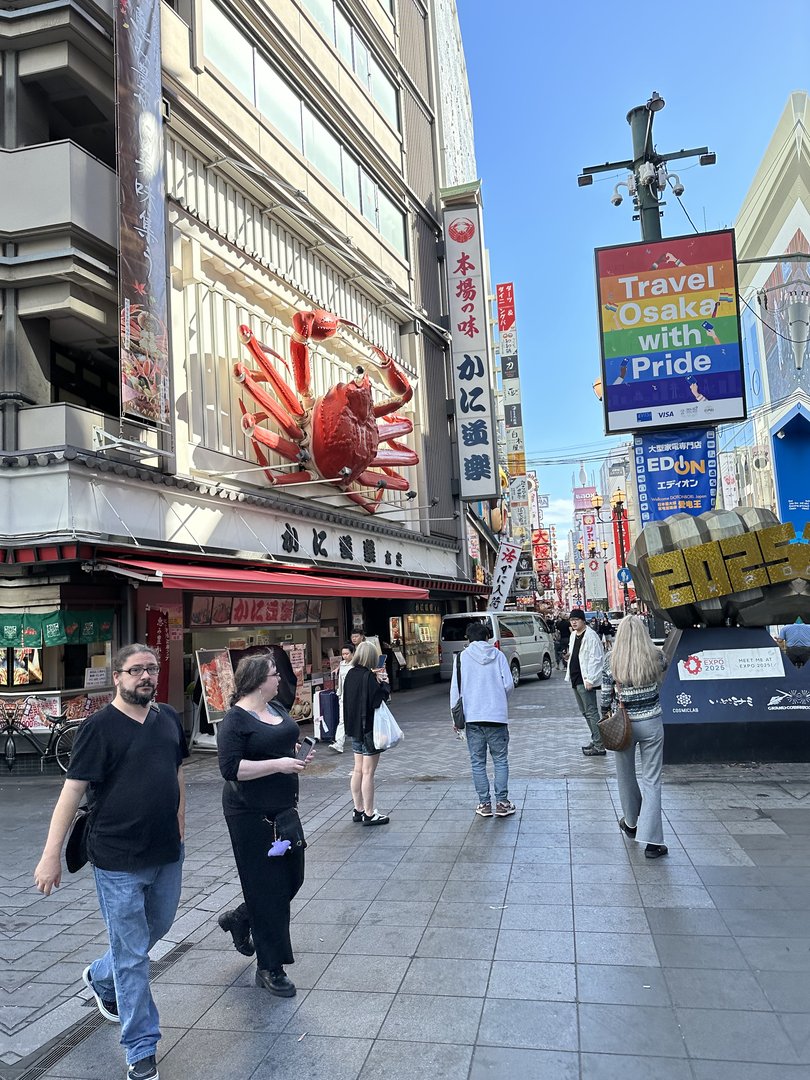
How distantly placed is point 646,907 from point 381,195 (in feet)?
71.7

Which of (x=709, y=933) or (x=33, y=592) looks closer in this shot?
(x=709, y=933)

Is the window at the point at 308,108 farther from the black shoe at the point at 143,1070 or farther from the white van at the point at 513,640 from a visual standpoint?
the black shoe at the point at 143,1070

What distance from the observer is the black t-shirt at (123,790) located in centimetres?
335

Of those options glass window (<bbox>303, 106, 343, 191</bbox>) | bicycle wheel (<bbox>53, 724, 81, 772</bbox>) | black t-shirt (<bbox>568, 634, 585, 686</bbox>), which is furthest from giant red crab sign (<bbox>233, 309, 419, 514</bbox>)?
bicycle wheel (<bbox>53, 724, 81, 772</bbox>)

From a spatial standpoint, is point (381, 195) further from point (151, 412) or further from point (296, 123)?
point (151, 412)

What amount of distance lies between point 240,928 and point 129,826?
1318 millimetres

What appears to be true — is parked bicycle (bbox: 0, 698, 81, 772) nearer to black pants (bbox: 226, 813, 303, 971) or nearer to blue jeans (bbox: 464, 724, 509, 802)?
blue jeans (bbox: 464, 724, 509, 802)

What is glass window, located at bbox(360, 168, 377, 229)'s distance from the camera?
21328mm

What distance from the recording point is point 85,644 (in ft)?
36.7

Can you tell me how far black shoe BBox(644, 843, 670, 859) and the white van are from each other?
575 inches

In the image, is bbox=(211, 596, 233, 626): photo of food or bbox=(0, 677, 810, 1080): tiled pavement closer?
bbox=(0, 677, 810, 1080): tiled pavement

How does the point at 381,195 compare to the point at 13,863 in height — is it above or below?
above

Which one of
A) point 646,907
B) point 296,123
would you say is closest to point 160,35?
point 296,123

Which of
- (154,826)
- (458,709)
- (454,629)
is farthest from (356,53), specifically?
(154,826)
